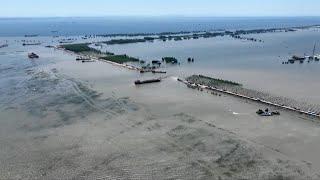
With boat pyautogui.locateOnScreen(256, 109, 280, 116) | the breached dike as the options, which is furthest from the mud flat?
the breached dike

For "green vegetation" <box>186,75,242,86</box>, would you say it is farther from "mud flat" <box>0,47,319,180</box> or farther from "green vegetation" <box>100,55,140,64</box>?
"green vegetation" <box>100,55,140,64</box>

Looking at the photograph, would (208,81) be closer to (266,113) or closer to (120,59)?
(266,113)

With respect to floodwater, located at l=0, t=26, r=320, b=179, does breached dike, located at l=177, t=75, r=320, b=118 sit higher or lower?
higher

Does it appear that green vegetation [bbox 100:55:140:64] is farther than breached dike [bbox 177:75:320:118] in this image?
Yes

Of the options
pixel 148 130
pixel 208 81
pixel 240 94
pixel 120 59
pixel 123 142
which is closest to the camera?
pixel 123 142

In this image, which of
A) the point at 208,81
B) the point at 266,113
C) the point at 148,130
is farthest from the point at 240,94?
the point at 148,130

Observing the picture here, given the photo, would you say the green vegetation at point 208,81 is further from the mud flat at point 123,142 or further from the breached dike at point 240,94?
the mud flat at point 123,142

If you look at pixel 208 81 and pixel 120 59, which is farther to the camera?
pixel 120 59

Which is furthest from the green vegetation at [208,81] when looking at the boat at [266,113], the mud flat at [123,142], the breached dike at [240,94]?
the boat at [266,113]
